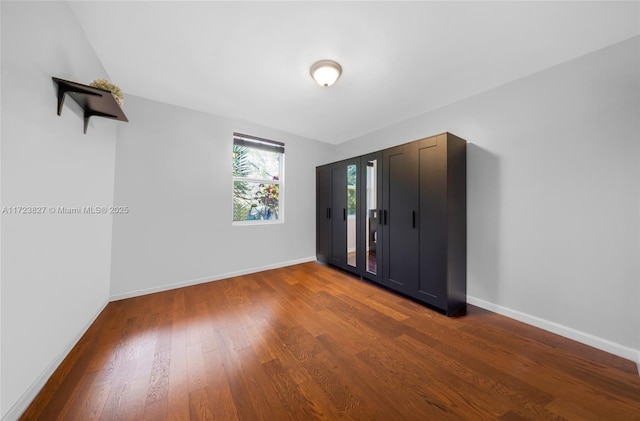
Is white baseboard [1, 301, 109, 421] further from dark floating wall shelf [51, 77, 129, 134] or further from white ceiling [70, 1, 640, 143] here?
white ceiling [70, 1, 640, 143]

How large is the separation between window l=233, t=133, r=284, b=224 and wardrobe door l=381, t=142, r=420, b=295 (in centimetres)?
194

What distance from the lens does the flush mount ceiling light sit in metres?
1.96

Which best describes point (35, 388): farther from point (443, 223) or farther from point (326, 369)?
point (443, 223)

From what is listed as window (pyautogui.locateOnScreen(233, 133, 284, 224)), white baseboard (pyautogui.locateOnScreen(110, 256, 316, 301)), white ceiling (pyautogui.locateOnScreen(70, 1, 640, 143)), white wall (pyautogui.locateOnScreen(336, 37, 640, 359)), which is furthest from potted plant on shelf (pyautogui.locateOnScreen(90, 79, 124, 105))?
white wall (pyautogui.locateOnScreen(336, 37, 640, 359))

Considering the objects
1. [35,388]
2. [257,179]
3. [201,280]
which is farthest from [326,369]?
[257,179]

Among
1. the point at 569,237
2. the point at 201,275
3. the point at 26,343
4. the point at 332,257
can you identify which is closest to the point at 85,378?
the point at 26,343

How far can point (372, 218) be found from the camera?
310 cm

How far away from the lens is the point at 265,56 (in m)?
1.91

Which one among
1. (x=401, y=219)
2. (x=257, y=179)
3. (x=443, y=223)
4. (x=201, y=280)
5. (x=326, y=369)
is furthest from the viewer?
(x=257, y=179)

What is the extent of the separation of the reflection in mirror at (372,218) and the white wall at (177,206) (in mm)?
1628

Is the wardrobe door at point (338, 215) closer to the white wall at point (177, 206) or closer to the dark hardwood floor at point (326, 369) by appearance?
the white wall at point (177, 206)

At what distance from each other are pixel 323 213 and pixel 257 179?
4.45 feet

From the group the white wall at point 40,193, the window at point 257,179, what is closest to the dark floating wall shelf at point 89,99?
the white wall at point 40,193

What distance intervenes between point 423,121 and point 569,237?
6.62ft
